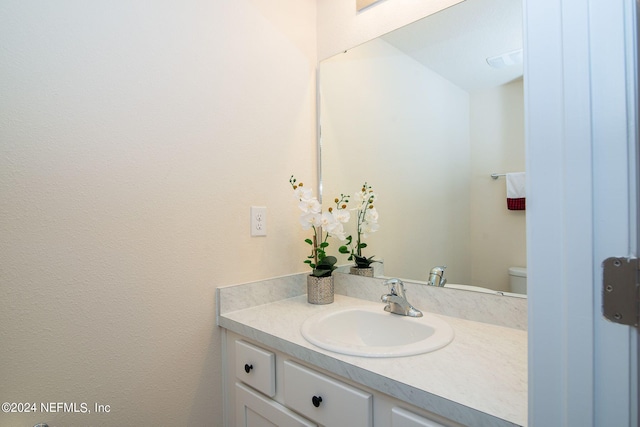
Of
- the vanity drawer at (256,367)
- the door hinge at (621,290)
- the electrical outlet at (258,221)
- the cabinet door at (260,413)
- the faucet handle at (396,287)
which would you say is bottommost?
the cabinet door at (260,413)

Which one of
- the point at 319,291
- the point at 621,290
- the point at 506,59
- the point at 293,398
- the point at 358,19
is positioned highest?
the point at 358,19

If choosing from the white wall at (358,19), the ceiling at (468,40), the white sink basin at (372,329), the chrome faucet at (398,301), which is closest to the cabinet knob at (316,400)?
the white sink basin at (372,329)

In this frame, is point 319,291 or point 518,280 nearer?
point 518,280

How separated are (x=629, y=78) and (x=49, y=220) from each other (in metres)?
1.20

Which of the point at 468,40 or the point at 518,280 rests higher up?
the point at 468,40

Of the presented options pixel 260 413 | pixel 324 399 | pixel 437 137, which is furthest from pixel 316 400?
pixel 437 137

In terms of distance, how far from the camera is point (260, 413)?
104 centimetres

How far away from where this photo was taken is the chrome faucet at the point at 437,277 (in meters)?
1.20

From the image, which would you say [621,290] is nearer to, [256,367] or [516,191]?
[516,191]

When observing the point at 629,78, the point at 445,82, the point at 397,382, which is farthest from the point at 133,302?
the point at 445,82

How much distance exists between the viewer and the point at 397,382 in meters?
0.69

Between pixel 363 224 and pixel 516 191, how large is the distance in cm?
60

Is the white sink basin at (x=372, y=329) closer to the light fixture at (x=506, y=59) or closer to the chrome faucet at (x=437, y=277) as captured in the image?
the chrome faucet at (x=437, y=277)

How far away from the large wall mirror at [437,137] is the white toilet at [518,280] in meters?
0.02
